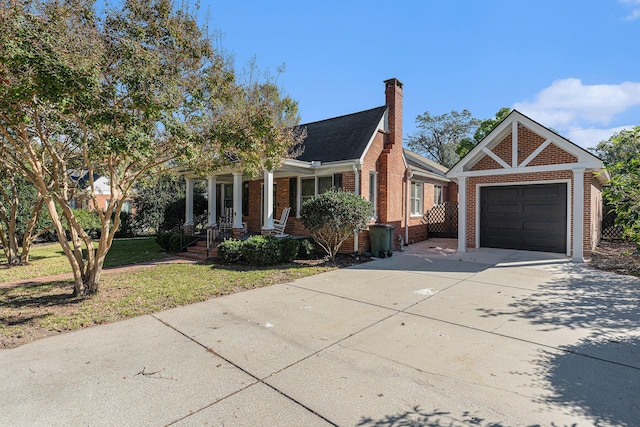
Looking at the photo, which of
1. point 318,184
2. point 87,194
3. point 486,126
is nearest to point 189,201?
point 318,184

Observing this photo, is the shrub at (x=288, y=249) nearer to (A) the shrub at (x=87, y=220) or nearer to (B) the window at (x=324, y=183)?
(B) the window at (x=324, y=183)

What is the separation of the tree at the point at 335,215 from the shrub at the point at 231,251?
2.20 metres

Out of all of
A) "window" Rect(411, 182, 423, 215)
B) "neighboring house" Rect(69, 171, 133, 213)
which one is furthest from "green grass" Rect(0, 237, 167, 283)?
"window" Rect(411, 182, 423, 215)

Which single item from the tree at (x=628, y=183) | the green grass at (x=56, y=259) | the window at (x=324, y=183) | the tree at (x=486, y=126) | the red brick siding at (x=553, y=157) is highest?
the tree at (x=486, y=126)

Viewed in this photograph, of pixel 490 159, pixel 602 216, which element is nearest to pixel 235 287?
pixel 490 159

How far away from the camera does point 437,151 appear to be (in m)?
40.8

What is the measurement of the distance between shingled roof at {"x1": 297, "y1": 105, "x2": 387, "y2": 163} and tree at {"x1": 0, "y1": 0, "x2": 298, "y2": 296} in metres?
5.08

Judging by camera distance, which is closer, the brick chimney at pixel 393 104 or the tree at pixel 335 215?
the tree at pixel 335 215

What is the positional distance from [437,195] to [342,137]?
317 inches

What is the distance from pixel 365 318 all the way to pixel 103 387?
351 cm

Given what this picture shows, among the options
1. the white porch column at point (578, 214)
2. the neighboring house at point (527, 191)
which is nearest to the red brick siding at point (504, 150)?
the neighboring house at point (527, 191)

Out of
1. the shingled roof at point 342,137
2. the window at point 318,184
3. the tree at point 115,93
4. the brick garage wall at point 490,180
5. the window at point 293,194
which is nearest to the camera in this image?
the tree at point 115,93

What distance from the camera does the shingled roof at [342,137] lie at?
40.6ft

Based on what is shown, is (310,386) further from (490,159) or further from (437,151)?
(437,151)
